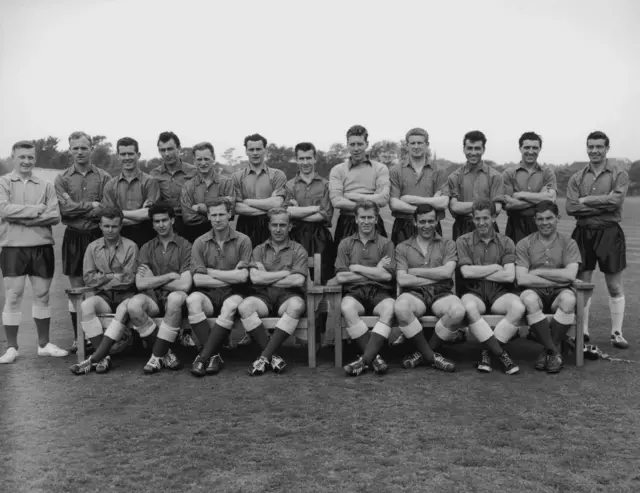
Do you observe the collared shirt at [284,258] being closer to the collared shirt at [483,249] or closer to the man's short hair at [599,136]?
the collared shirt at [483,249]

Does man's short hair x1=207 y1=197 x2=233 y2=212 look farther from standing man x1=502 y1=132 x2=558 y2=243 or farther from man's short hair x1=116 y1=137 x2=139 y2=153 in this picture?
standing man x1=502 y1=132 x2=558 y2=243

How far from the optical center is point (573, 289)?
5.83 meters

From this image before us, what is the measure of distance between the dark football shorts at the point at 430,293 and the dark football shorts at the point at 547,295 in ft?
A: 2.43

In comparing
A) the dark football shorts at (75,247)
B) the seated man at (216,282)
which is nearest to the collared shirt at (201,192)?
the seated man at (216,282)

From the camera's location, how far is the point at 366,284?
5.95m

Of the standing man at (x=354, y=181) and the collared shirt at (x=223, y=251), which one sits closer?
the collared shirt at (x=223, y=251)

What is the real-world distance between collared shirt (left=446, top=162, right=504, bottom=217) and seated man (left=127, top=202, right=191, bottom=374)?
2605mm

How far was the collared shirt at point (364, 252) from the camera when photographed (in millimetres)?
6031

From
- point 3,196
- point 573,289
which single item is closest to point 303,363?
point 573,289

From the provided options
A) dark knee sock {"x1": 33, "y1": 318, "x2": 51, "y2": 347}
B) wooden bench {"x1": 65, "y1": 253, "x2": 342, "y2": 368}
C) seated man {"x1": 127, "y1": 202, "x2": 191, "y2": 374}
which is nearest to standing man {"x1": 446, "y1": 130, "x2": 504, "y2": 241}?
wooden bench {"x1": 65, "y1": 253, "x2": 342, "y2": 368}

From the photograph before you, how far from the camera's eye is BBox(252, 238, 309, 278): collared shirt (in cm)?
598

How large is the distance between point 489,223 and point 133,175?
133 inches

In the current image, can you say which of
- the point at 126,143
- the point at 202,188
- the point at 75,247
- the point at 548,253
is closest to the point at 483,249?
the point at 548,253

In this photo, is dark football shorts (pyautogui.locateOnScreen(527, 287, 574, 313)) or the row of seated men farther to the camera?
dark football shorts (pyautogui.locateOnScreen(527, 287, 574, 313))
